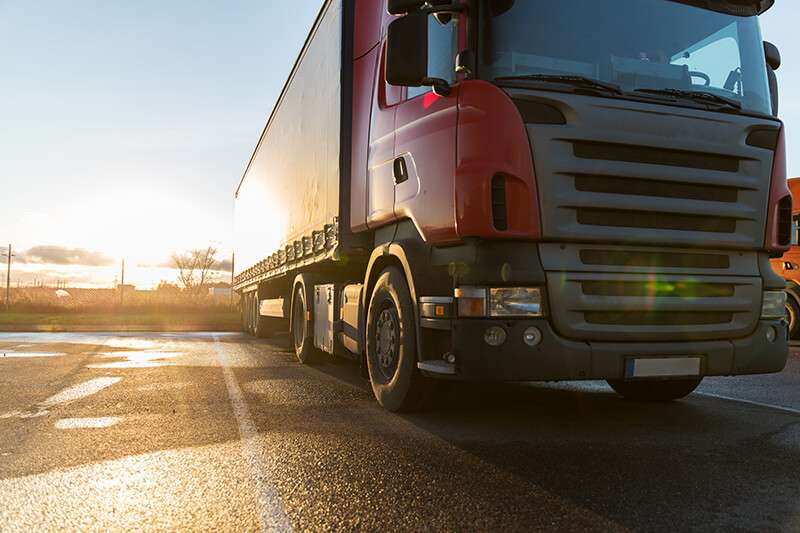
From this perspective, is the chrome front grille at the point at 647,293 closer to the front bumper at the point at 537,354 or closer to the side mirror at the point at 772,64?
the front bumper at the point at 537,354

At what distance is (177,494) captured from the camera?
3.08 metres

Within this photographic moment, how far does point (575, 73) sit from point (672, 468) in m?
2.53

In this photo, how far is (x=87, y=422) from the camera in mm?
4922

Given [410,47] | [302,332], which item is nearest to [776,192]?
[410,47]

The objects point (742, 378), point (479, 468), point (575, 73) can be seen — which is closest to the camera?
point (479, 468)

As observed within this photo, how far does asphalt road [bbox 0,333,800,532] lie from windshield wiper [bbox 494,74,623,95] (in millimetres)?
2300

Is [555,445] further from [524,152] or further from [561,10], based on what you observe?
[561,10]

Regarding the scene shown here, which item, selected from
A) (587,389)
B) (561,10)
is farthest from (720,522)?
(587,389)

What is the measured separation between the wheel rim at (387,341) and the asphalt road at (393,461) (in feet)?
1.20

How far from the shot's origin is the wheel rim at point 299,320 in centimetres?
893

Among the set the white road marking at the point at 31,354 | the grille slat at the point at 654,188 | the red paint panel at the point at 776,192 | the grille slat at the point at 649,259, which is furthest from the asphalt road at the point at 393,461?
the white road marking at the point at 31,354

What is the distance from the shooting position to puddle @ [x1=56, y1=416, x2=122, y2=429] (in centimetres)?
476

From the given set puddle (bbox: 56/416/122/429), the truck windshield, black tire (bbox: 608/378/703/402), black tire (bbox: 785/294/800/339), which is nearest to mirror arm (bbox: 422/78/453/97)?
the truck windshield

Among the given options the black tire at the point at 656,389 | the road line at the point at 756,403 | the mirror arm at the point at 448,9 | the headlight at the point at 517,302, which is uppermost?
the mirror arm at the point at 448,9
